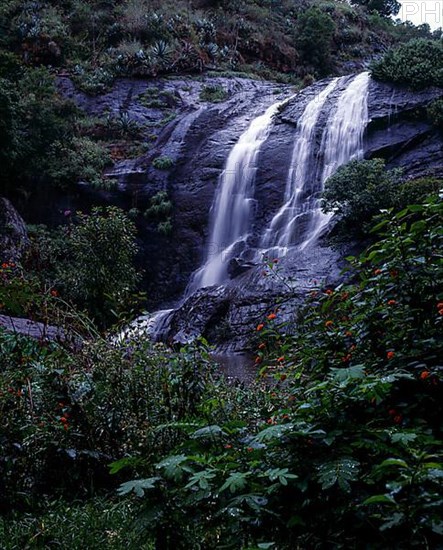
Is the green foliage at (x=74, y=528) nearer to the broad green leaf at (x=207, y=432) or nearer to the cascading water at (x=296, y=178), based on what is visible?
the broad green leaf at (x=207, y=432)

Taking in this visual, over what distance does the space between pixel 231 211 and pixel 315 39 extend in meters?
18.0

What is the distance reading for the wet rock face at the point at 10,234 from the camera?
54.2 ft

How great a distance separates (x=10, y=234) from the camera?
17.3 m

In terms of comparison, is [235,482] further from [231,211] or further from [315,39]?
[315,39]

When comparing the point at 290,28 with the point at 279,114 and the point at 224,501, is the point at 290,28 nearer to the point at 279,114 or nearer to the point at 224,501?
the point at 279,114

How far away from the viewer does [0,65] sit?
804 inches

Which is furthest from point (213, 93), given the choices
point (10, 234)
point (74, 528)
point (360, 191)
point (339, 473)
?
point (339, 473)

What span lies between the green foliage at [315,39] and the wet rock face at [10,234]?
20908 millimetres

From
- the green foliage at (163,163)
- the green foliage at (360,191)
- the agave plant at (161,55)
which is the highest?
the agave plant at (161,55)

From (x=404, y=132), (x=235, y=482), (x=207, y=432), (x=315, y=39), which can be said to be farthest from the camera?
(x=315, y=39)

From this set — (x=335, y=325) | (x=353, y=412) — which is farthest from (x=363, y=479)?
(x=335, y=325)

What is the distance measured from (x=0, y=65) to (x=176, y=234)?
8.78m

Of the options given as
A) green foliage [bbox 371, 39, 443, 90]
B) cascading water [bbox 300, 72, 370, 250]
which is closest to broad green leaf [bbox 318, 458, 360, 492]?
cascading water [bbox 300, 72, 370, 250]

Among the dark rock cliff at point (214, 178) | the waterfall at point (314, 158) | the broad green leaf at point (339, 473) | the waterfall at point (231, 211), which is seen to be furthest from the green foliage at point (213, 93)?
the broad green leaf at point (339, 473)
